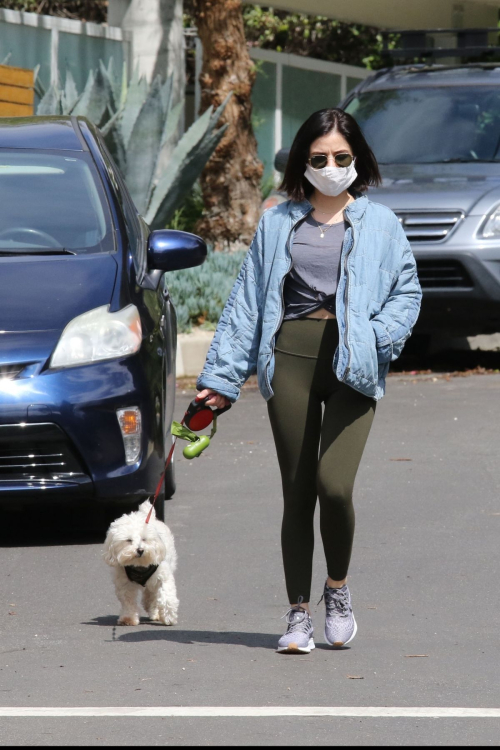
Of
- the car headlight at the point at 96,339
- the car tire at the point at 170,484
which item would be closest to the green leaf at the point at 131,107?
the car tire at the point at 170,484

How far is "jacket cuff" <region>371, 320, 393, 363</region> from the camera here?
4.68m

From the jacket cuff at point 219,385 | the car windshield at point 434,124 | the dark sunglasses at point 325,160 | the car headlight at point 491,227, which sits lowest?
the car headlight at point 491,227

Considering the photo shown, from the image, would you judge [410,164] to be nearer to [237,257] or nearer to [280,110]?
[237,257]

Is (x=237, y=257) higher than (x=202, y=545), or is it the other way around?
(x=202, y=545)

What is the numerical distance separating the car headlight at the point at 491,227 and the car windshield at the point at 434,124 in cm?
111

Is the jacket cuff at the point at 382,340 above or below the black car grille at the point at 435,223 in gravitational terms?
above

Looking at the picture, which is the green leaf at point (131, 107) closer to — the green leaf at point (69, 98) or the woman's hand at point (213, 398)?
the green leaf at point (69, 98)

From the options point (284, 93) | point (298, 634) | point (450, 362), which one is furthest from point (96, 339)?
point (284, 93)

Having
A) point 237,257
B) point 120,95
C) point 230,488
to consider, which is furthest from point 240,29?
point 230,488

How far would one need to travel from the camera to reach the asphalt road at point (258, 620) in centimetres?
396

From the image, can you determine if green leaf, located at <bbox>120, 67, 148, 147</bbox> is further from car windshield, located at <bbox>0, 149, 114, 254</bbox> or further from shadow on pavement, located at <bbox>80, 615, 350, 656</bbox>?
shadow on pavement, located at <bbox>80, 615, 350, 656</bbox>

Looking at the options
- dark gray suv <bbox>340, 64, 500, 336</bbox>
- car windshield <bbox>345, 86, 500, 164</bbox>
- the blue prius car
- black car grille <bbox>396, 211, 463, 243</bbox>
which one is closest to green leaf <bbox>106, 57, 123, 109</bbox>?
dark gray suv <bbox>340, 64, 500, 336</bbox>

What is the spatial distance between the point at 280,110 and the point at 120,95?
262 inches

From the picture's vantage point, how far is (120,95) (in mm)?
14125
